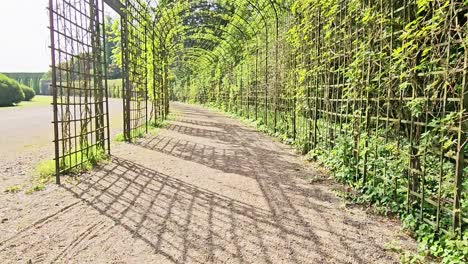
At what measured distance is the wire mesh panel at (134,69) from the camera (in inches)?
304

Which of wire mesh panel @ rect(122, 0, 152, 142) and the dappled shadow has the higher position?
wire mesh panel @ rect(122, 0, 152, 142)

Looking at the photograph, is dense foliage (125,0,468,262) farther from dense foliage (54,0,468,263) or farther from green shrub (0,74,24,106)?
green shrub (0,74,24,106)

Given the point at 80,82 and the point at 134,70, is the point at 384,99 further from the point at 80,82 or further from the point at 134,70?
the point at 134,70

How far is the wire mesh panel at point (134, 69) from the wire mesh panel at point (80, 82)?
1.79m

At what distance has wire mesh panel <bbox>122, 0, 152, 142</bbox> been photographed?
25.4 ft

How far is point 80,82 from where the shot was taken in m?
5.28

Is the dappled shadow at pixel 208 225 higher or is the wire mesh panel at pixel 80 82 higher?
the wire mesh panel at pixel 80 82

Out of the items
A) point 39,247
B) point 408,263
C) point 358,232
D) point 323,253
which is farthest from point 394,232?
point 39,247

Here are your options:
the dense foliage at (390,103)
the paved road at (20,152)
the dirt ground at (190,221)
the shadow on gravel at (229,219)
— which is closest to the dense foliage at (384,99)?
the dense foliage at (390,103)

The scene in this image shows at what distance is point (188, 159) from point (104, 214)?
116 inches

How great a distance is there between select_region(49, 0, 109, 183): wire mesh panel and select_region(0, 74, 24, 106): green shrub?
65.1 feet

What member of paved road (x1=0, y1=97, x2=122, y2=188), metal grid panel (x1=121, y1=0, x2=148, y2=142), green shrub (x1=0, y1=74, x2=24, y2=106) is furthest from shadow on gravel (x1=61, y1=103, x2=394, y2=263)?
green shrub (x1=0, y1=74, x2=24, y2=106)

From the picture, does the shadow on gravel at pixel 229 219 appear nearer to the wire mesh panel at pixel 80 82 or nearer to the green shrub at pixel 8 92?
the wire mesh panel at pixel 80 82

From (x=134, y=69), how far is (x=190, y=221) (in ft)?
21.8
